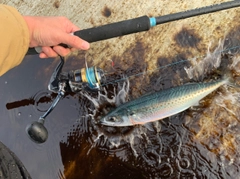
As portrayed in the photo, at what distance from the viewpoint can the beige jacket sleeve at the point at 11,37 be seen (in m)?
1.81

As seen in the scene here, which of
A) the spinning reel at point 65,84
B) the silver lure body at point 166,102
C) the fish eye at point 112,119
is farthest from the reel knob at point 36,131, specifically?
the silver lure body at point 166,102

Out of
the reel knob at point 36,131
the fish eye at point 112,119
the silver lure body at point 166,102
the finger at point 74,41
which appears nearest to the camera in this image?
the finger at point 74,41

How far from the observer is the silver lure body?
2.44 m

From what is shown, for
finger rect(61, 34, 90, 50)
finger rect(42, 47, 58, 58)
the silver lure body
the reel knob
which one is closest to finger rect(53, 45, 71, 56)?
finger rect(42, 47, 58, 58)

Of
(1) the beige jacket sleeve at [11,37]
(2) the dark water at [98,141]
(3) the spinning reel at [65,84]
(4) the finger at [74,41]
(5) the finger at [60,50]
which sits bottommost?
(2) the dark water at [98,141]

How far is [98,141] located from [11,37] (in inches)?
50.6

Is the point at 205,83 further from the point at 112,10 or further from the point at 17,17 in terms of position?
the point at 17,17

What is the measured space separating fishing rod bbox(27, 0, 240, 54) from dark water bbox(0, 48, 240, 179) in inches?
29.7

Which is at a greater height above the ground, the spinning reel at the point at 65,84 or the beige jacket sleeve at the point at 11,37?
the beige jacket sleeve at the point at 11,37

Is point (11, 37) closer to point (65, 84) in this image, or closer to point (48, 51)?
point (48, 51)

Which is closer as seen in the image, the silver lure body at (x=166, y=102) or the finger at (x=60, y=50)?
the finger at (x=60, y=50)

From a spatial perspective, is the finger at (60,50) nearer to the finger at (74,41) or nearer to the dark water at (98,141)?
the finger at (74,41)

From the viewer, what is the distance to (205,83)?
246 cm

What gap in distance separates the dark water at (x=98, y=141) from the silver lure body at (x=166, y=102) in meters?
0.19
